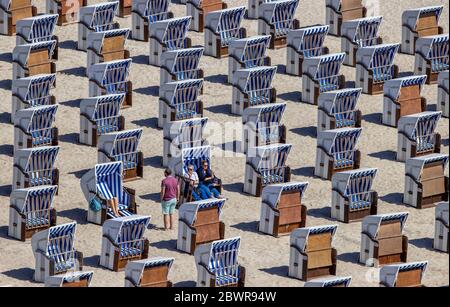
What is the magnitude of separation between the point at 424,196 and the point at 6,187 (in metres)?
8.65

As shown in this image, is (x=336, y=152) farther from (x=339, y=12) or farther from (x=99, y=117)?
(x=339, y=12)

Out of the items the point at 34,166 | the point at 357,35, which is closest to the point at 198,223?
the point at 34,166

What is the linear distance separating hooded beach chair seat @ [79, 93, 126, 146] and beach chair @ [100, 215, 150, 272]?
537cm

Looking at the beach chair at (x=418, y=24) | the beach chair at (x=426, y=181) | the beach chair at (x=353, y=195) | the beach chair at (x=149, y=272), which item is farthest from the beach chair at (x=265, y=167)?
the beach chair at (x=418, y=24)

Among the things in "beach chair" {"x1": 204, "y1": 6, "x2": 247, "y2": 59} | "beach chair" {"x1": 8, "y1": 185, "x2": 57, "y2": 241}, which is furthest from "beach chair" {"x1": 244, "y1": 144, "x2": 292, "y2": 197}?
"beach chair" {"x1": 204, "y1": 6, "x2": 247, "y2": 59}

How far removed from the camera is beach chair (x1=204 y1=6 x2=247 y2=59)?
51.5 meters

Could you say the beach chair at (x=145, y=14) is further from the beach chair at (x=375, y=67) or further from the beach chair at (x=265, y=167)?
the beach chair at (x=265, y=167)

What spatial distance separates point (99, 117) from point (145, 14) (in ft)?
20.3

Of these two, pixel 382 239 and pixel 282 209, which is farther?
pixel 282 209

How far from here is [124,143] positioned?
45.4 meters

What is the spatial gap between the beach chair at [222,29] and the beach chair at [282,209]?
351 inches

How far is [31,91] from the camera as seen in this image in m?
47.6

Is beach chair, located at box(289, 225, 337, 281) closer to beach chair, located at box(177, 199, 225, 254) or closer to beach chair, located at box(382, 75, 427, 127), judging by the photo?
beach chair, located at box(177, 199, 225, 254)

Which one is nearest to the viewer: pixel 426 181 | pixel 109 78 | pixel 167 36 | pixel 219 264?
pixel 219 264
